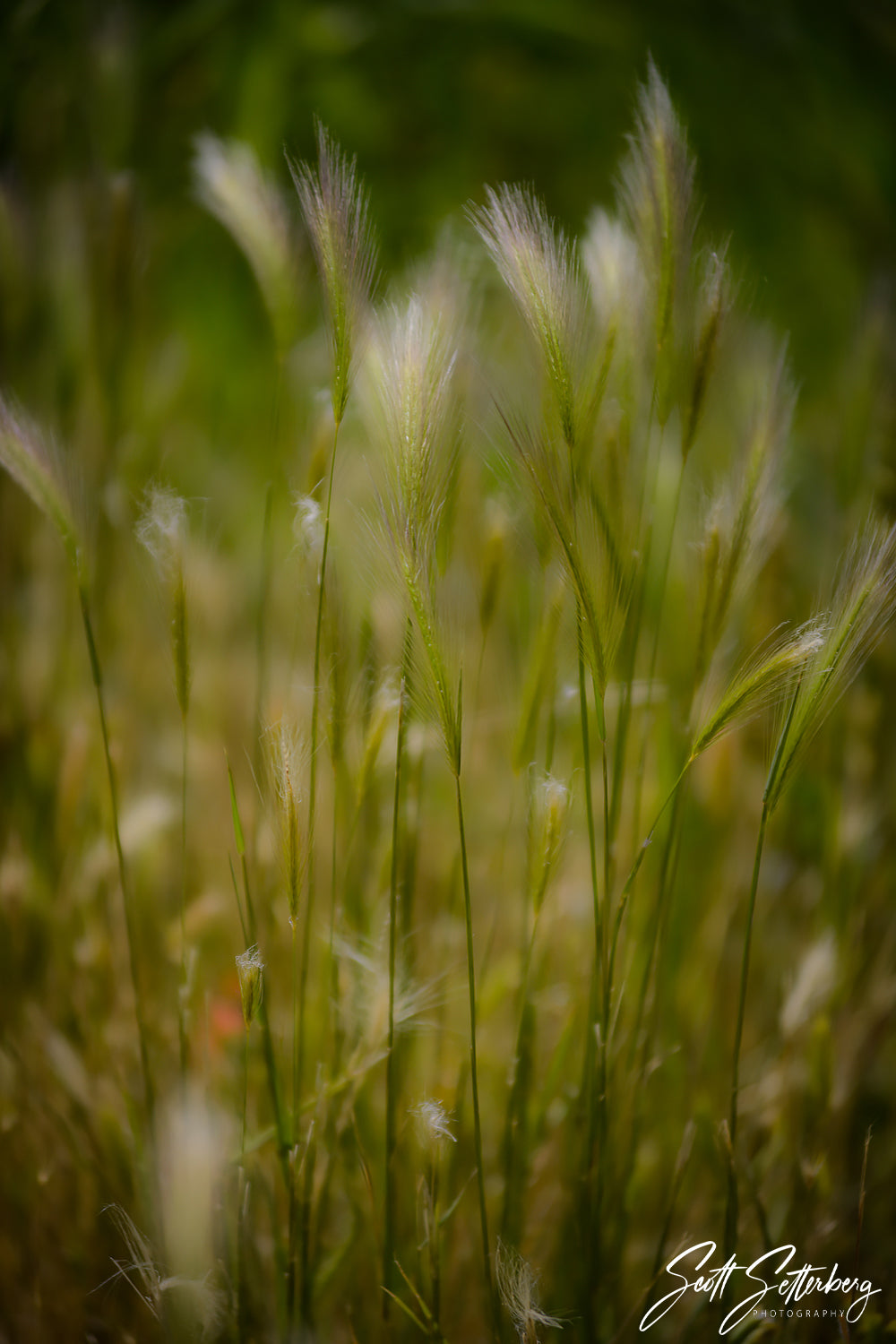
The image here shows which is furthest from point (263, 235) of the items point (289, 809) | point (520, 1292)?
point (520, 1292)

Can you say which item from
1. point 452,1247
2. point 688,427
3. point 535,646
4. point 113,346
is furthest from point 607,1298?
point 113,346

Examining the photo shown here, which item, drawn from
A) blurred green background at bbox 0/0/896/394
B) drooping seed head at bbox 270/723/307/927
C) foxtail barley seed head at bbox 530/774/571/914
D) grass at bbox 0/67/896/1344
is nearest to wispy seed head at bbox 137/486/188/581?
grass at bbox 0/67/896/1344

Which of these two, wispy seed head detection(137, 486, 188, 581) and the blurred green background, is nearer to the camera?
wispy seed head detection(137, 486, 188, 581)

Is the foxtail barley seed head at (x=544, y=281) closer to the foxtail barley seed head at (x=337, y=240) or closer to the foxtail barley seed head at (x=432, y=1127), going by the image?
the foxtail barley seed head at (x=337, y=240)

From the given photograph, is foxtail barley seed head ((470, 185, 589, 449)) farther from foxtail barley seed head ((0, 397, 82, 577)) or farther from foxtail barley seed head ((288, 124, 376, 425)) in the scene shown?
foxtail barley seed head ((0, 397, 82, 577))

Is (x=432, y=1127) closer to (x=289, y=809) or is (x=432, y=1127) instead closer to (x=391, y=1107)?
(x=391, y=1107)
